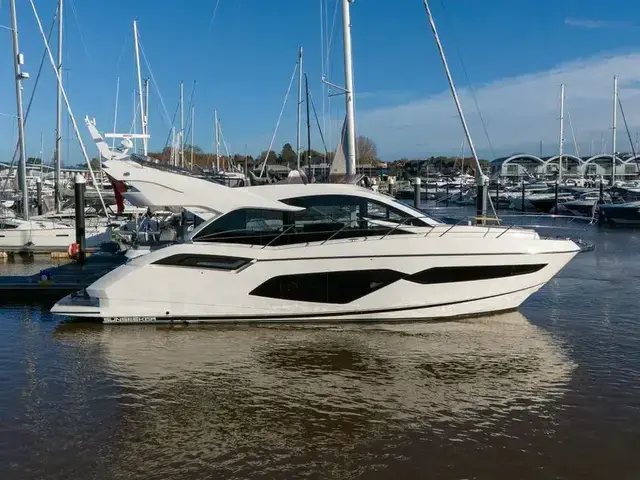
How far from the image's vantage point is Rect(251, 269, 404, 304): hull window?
36.7 ft

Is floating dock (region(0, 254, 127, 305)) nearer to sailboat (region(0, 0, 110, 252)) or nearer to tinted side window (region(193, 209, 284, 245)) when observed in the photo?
tinted side window (region(193, 209, 284, 245))

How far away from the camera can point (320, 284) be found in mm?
11273

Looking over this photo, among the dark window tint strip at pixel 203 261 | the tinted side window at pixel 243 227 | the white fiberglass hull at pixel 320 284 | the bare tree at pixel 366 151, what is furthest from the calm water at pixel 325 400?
the bare tree at pixel 366 151

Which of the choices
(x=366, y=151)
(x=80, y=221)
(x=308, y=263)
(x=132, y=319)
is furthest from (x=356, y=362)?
(x=366, y=151)

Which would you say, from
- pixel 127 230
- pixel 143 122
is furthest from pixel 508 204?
pixel 127 230

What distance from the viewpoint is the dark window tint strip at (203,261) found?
11.1 m

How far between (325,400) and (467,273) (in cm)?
448

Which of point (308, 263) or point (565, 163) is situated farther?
point (565, 163)

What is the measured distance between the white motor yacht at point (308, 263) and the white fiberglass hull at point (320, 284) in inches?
0.7

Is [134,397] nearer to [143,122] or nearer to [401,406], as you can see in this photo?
[401,406]

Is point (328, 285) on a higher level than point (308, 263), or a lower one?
lower

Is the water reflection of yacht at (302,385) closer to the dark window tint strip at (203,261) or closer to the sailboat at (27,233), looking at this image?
the dark window tint strip at (203,261)

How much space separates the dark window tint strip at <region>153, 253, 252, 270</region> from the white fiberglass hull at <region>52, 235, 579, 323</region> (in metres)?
0.06

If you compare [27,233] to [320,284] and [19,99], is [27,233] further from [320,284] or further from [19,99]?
[320,284]
